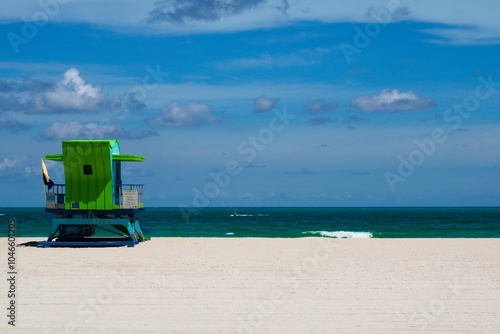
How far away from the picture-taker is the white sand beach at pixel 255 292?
895 cm

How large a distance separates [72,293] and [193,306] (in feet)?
9.07

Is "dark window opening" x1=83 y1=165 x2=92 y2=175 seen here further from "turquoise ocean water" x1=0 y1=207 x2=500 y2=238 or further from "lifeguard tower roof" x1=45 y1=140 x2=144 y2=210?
"turquoise ocean water" x1=0 y1=207 x2=500 y2=238

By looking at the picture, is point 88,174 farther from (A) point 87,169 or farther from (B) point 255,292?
(B) point 255,292

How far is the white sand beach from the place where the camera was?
895 cm

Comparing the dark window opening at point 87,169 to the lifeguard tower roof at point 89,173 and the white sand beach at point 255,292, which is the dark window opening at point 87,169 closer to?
the lifeguard tower roof at point 89,173

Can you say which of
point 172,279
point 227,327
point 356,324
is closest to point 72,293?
point 172,279

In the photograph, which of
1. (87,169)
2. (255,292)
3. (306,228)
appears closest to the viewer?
(255,292)

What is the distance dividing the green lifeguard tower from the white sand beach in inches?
102

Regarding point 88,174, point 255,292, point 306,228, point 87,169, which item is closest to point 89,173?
point 88,174

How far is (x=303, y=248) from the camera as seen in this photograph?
22.6m

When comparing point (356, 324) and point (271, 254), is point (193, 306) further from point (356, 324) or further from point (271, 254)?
point (271, 254)

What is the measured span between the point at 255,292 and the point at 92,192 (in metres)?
11.8

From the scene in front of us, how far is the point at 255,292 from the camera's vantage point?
11812 millimetres

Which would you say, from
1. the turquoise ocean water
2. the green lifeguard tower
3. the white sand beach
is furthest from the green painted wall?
the turquoise ocean water
